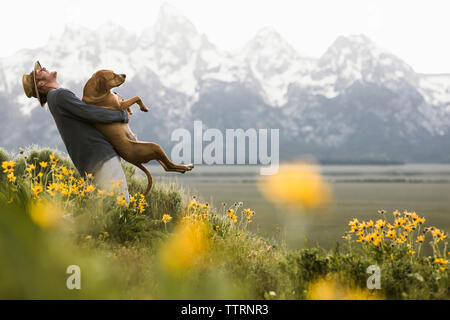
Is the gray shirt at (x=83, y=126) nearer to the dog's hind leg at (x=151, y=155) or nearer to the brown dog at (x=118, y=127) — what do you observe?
the brown dog at (x=118, y=127)

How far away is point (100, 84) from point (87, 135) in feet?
2.18

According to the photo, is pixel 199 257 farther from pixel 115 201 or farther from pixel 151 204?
pixel 151 204

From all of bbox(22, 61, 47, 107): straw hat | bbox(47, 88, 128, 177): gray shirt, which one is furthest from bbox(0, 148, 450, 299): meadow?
bbox(22, 61, 47, 107): straw hat

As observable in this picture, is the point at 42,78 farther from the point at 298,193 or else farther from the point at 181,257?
the point at 298,193

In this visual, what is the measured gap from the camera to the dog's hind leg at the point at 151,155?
5.77 meters

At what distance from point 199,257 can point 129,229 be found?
3.66 feet

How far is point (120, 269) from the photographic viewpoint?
346 cm


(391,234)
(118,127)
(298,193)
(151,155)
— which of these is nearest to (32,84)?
(118,127)

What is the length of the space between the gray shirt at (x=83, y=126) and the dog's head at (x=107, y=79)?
29 cm

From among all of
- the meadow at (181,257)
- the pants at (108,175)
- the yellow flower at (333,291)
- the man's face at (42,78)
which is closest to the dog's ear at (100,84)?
the man's face at (42,78)

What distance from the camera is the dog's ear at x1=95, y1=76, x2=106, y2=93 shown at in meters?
5.73

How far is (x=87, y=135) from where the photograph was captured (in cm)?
573

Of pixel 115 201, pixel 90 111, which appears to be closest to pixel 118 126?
pixel 90 111

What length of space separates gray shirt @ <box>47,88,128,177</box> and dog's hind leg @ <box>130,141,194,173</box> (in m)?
0.30
